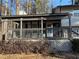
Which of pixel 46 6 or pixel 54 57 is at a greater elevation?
pixel 46 6

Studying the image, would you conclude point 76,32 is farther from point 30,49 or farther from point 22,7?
point 22,7

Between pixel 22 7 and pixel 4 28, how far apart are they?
101 ft

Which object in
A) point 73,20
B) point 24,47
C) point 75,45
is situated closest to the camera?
point 24,47

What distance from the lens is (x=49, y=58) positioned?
1355cm

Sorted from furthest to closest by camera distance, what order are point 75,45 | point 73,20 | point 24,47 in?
1. point 73,20
2. point 75,45
3. point 24,47

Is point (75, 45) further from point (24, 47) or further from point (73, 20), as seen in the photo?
point (73, 20)

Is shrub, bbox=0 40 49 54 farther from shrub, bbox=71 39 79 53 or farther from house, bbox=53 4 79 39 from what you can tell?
house, bbox=53 4 79 39

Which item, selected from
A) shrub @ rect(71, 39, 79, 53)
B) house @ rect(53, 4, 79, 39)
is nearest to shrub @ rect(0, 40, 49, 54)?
shrub @ rect(71, 39, 79, 53)

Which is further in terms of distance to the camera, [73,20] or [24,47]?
[73,20]

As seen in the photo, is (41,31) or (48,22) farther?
(48,22)

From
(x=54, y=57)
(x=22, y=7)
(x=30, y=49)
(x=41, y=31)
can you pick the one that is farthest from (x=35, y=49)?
(x=22, y=7)

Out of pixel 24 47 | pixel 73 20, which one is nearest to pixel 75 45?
pixel 24 47

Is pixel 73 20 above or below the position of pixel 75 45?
above

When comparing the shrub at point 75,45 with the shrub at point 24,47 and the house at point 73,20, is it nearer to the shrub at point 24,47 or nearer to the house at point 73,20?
the house at point 73,20
